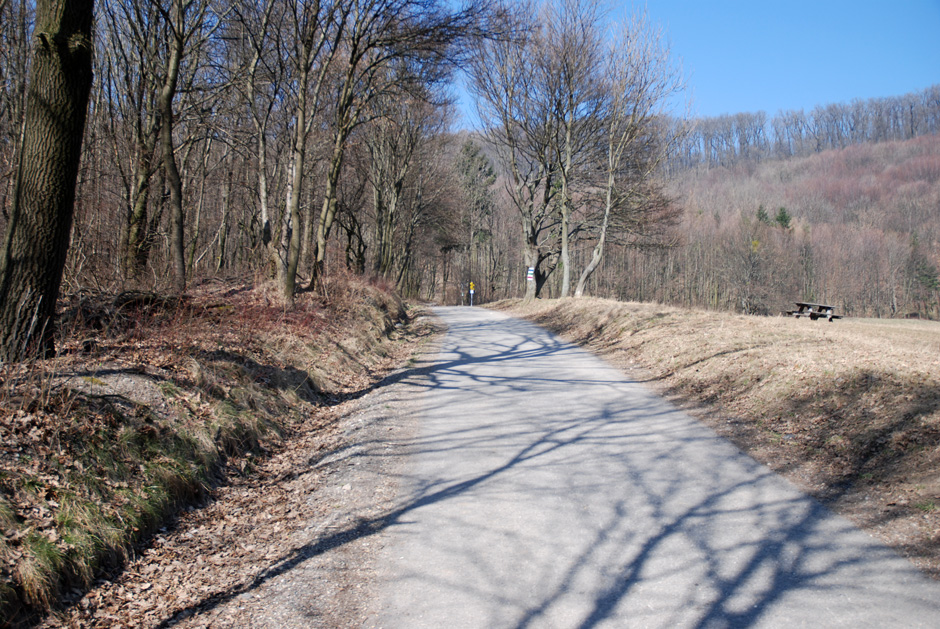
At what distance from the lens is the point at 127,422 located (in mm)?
5043

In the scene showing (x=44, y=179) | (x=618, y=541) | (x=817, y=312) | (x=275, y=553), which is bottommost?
(x=275, y=553)

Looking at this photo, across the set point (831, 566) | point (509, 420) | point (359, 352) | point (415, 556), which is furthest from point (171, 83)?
point (831, 566)

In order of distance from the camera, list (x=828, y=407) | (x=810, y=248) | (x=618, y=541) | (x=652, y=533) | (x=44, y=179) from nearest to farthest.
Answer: (x=618, y=541) < (x=652, y=533) < (x=44, y=179) < (x=828, y=407) < (x=810, y=248)

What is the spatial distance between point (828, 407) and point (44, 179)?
8.70 metres

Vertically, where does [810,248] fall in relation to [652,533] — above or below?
above

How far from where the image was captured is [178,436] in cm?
542

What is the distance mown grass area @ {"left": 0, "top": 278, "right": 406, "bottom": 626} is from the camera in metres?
3.62

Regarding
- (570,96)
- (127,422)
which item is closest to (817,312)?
(570,96)

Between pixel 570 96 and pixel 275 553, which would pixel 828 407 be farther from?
pixel 570 96

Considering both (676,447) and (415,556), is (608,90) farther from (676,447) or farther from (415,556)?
(415,556)

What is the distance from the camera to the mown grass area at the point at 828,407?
4.69 metres

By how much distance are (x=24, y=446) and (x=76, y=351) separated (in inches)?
100

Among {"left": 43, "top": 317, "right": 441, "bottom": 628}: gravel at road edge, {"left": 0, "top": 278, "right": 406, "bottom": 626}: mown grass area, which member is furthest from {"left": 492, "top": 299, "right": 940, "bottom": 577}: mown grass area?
{"left": 0, "top": 278, "right": 406, "bottom": 626}: mown grass area

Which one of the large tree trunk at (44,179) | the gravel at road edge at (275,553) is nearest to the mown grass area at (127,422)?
the gravel at road edge at (275,553)
